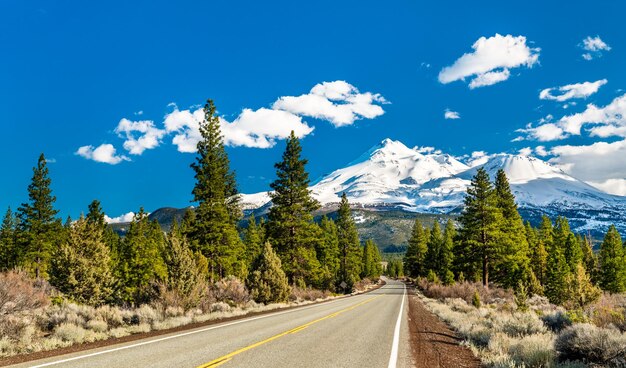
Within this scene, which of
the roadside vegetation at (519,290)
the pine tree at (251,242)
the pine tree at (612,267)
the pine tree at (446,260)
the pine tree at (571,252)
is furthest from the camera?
the pine tree at (251,242)

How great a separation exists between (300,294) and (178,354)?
28.2 m

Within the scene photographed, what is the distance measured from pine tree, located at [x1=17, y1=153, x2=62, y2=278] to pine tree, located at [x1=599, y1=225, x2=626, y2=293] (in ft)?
245

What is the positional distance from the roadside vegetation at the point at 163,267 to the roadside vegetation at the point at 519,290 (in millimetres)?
11550

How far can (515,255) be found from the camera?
4606 cm

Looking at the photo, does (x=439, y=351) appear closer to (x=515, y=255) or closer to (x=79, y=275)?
(x=79, y=275)

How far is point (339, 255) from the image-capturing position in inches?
2835

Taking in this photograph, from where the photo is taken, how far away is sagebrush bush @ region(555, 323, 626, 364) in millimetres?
7871

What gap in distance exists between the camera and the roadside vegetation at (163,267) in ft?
47.9

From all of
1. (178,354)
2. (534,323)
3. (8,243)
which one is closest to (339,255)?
(8,243)

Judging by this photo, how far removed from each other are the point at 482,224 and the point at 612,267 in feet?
92.2

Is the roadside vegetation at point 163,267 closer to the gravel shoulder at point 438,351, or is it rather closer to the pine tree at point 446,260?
the gravel shoulder at point 438,351

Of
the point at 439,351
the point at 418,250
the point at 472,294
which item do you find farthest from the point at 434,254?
the point at 439,351

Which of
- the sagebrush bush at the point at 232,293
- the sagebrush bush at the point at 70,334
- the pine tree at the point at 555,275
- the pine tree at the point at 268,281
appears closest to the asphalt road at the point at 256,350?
the sagebrush bush at the point at 70,334

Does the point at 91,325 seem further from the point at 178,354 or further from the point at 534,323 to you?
the point at 534,323
